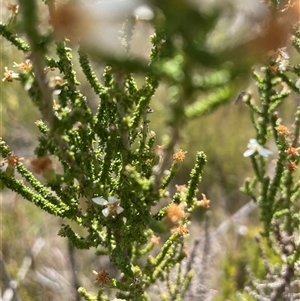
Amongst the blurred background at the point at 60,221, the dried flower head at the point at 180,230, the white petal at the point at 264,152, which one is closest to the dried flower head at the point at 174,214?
the dried flower head at the point at 180,230

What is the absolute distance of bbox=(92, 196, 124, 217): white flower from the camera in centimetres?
138

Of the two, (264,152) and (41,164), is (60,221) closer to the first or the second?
(264,152)

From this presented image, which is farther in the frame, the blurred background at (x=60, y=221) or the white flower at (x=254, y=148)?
the blurred background at (x=60, y=221)

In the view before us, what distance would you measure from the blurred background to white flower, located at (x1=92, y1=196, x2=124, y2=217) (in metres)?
1.08

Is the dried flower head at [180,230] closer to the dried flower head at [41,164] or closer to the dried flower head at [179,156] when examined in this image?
the dried flower head at [179,156]

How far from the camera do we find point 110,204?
54.6 inches

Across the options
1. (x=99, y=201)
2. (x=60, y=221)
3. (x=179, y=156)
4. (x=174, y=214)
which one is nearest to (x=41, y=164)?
(x=99, y=201)

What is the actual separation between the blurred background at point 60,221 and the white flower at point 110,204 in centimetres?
108

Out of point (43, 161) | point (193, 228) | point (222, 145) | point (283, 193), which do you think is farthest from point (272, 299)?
point (222, 145)

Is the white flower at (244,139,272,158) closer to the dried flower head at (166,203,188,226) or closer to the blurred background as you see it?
the blurred background

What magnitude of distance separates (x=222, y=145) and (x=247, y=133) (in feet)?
1.16

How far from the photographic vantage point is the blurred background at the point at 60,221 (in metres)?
3.50

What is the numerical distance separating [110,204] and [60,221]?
371 cm

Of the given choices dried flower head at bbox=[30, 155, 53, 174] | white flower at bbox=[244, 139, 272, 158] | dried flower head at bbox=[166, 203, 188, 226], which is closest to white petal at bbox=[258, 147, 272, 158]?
white flower at bbox=[244, 139, 272, 158]
